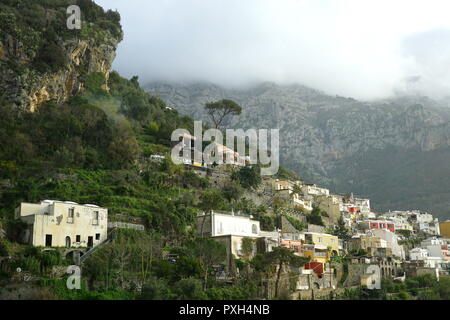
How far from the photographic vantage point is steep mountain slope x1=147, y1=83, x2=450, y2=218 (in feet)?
447

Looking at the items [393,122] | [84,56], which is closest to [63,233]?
[84,56]

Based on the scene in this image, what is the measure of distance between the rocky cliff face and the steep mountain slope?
7509 cm

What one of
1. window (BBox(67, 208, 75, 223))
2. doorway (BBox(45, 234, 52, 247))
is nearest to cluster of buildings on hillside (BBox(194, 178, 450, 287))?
window (BBox(67, 208, 75, 223))

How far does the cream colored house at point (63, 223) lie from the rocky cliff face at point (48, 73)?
68.3 ft

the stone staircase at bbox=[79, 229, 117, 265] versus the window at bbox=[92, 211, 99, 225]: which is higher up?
the window at bbox=[92, 211, 99, 225]

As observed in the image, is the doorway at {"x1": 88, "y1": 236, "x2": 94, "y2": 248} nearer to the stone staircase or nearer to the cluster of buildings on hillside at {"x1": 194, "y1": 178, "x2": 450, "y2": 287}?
the stone staircase

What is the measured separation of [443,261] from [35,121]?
184 feet

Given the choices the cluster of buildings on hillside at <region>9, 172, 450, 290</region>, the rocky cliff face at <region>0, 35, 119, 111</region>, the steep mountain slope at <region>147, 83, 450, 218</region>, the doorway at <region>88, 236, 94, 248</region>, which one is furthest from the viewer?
the steep mountain slope at <region>147, 83, 450, 218</region>

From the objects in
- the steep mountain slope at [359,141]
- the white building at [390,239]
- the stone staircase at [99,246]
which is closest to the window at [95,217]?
the stone staircase at [99,246]

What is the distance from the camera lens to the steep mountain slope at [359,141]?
136 meters

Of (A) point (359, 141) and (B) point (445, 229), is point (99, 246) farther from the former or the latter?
(A) point (359, 141)

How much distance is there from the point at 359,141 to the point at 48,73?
11807 cm

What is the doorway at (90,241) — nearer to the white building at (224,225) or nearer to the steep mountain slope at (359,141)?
the white building at (224,225)

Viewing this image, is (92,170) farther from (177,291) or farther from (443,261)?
(443,261)
